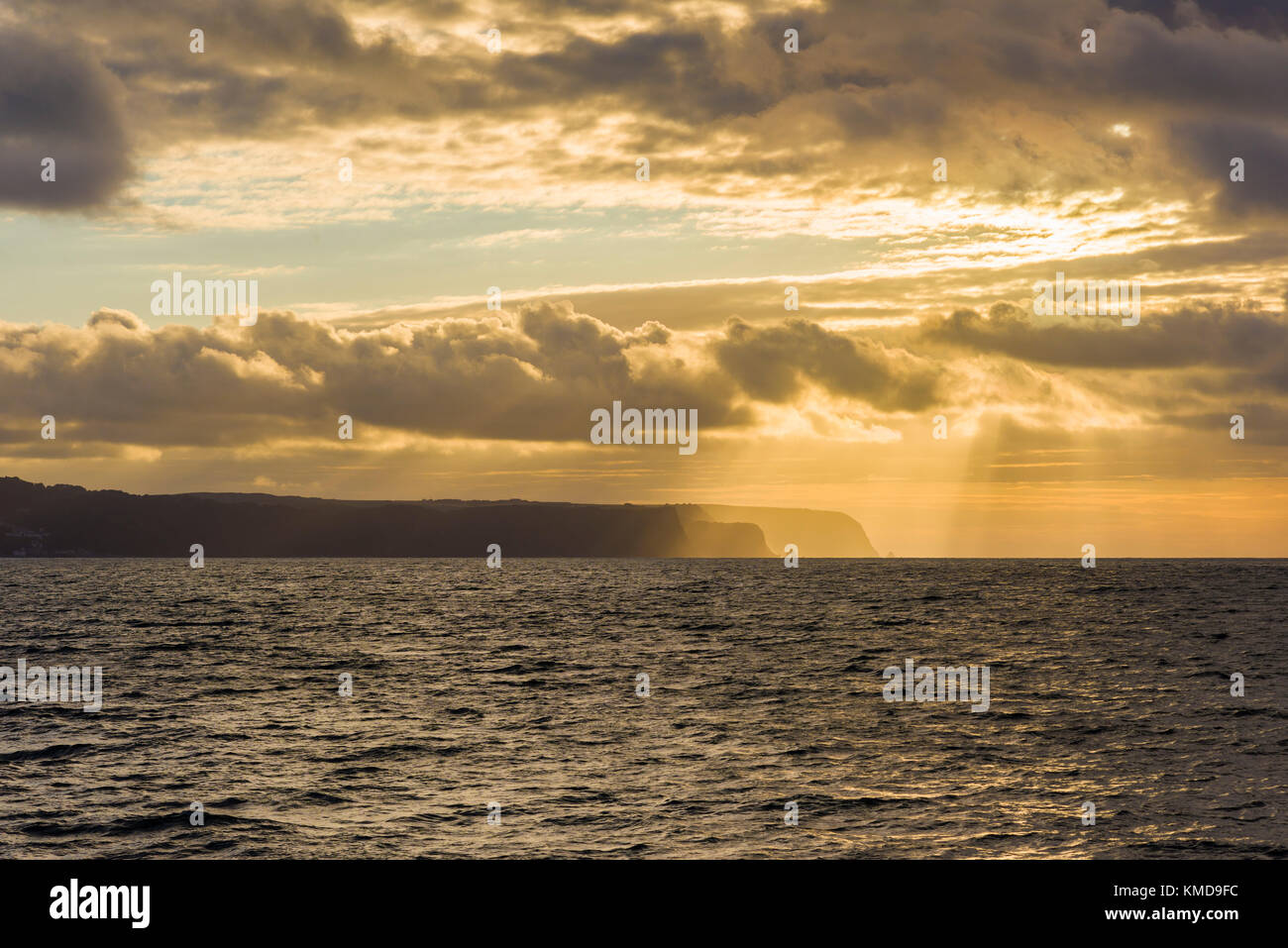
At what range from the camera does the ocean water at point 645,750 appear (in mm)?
23516

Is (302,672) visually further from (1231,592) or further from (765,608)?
(1231,592)

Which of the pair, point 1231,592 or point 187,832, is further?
point 1231,592

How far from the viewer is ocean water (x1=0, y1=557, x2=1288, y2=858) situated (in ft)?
77.2

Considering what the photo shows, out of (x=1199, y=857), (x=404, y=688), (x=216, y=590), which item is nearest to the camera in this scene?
(x=1199, y=857)

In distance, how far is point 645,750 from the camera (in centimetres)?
3272

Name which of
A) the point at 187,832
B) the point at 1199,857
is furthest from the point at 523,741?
the point at 1199,857
